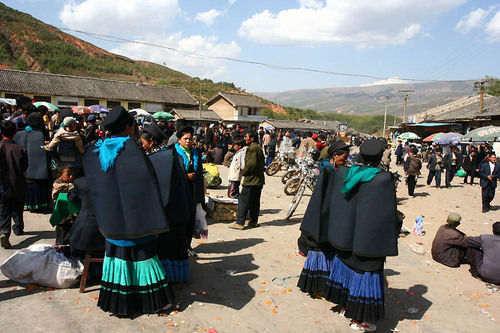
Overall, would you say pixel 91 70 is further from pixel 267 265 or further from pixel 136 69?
pixel 267 265

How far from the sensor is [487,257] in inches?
238

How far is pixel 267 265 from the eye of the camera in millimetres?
5520

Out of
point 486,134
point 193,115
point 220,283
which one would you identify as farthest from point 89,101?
point 220,283

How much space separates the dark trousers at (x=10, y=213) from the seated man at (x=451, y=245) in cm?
688

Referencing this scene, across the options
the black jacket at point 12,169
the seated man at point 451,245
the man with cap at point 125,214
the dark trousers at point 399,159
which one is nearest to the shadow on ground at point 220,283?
the man with cap at point 125,214

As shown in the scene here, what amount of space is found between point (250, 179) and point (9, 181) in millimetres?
3763

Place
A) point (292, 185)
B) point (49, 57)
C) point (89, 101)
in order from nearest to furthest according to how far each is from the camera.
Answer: point (292, 185) → point (89, 101) → point (49, 57)

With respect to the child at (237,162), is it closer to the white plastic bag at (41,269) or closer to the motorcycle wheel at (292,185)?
the motorcycle wheel at (292,185)

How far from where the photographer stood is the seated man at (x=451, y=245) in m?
6.61

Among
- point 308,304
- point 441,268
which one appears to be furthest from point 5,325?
point 441,268

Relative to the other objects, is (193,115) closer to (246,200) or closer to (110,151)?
(246,200)

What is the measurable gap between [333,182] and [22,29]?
8523cm

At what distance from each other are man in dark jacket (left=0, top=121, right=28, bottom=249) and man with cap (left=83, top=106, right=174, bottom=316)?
2522mm

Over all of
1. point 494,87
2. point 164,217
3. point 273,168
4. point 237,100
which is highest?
point 494,87
